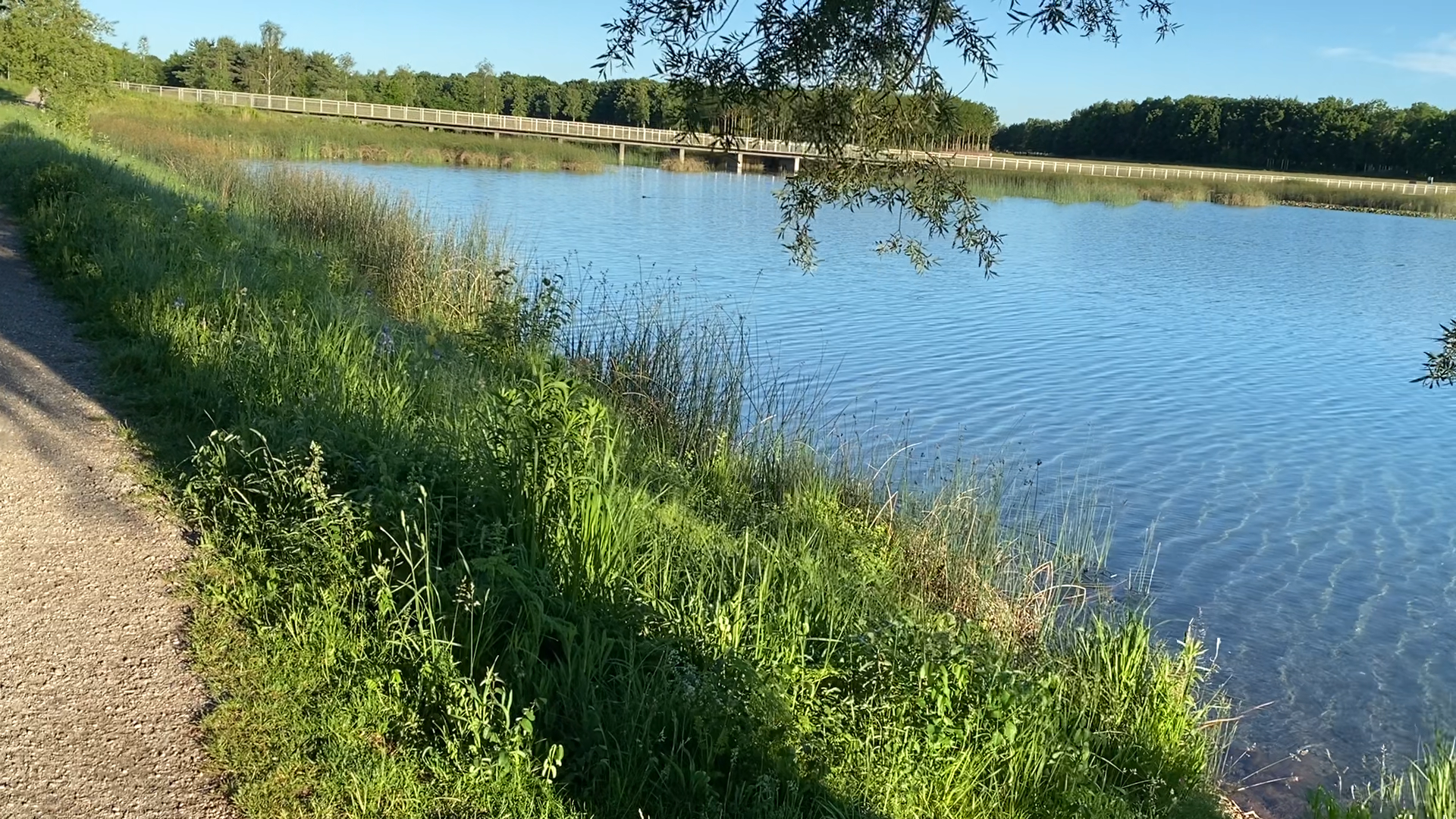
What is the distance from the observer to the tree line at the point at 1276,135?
8300 centimetres

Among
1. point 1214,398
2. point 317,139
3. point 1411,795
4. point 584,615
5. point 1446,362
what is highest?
point 317,139

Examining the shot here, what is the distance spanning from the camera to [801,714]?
4.11m

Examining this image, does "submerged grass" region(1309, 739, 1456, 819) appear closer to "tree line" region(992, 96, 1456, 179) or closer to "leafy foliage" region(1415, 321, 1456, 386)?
"leafy foliage" region(1415, 321, 1456, 386)

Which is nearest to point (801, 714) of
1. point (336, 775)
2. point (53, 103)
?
point (336, 775)

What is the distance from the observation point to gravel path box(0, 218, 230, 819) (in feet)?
11.0

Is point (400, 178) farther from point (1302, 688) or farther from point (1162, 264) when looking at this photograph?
point (1302, 688)

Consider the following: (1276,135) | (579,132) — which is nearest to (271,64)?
(579,132)

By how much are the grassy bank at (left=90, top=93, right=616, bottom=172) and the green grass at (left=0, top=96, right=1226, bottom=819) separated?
92.2ft

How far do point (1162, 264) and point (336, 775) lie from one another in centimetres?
2766

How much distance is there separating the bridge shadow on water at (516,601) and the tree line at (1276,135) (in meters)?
90.4

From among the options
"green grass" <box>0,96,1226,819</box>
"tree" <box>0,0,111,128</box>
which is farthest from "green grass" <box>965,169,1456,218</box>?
"green grass" <box>0,96,1226,819</box>

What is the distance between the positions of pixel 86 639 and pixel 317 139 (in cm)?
4844

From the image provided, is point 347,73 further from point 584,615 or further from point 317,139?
point 584,615

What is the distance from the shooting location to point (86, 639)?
414 cm
